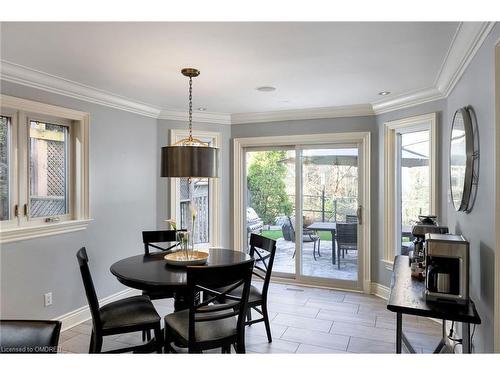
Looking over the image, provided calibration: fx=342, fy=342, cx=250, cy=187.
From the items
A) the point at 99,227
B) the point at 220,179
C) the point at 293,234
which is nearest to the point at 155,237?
the point at 99,227

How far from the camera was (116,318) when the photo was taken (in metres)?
2.48

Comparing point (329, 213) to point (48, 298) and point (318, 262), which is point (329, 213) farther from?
point (48, 298)

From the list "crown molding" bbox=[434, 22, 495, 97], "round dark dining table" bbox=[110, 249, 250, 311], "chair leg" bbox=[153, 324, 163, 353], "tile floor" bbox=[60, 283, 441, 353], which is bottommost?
"tile floor" bbox=[60, 283, 441, 353]

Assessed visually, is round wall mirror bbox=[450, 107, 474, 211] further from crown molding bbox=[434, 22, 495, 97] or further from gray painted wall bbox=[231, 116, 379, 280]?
gray painted wall bbox=[231, 116, 379, 280]

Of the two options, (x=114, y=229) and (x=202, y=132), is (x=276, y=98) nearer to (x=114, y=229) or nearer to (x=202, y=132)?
(x=202, y=132)

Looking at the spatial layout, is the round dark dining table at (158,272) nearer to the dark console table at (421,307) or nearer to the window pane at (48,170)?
the window pane at (48,170)

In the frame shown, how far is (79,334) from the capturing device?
3262 mm

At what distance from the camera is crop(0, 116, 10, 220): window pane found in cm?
292

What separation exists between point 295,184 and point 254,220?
0.85m

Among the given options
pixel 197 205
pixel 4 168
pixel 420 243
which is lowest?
pixel 420 243

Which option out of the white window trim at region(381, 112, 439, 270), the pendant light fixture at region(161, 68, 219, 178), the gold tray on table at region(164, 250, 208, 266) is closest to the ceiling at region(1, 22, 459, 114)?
the white window trim at region(381, 112, 439, 270)

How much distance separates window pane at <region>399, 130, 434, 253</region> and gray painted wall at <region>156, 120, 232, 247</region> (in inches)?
94.0

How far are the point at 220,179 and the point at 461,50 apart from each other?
3.40 m

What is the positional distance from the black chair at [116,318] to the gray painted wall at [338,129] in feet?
9.83
